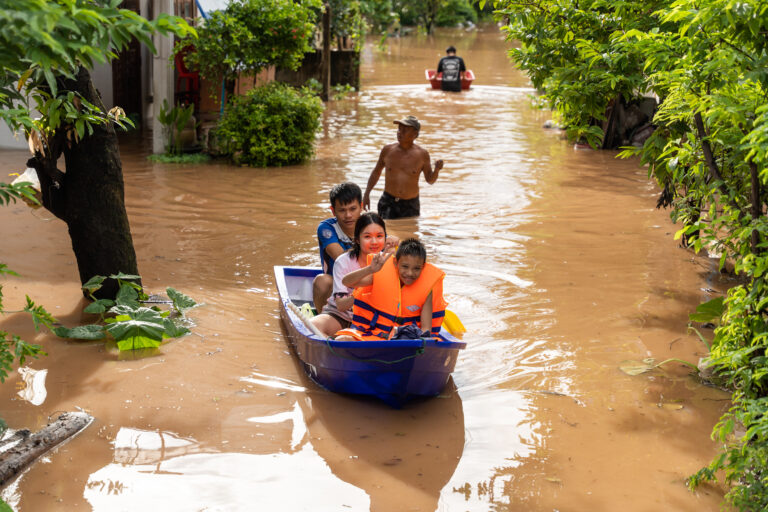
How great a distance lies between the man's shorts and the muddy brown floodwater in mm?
194

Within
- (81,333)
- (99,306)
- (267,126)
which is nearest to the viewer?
(81,333)

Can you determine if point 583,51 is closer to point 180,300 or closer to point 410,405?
point 410,405

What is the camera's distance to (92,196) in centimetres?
688

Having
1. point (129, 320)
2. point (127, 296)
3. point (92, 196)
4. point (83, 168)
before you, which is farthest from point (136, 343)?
point (83, 168)

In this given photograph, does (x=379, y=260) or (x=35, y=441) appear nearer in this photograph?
(x=35, y=441)

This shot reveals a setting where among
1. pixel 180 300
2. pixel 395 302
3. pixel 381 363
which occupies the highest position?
pixel 395 302

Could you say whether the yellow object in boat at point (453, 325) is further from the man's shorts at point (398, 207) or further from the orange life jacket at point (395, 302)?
the man's shorts at point (398, 207)

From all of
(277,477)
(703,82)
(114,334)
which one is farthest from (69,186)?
Answer: (703,82)

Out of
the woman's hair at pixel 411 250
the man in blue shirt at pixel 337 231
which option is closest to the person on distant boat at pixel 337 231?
the man in blue shirt at pixel 337 231

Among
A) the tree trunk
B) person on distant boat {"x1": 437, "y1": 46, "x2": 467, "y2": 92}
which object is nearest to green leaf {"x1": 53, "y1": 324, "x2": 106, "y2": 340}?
the tree trunk

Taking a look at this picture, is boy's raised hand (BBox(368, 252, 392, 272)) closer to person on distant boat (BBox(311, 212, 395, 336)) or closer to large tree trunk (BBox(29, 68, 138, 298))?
person on distant boat (BBox(311, 212, 395, 336))

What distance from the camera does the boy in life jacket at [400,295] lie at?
5520 millimetres

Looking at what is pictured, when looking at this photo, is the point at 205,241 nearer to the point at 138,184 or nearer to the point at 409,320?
the point at 138,184

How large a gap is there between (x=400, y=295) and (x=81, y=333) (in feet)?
9.00
